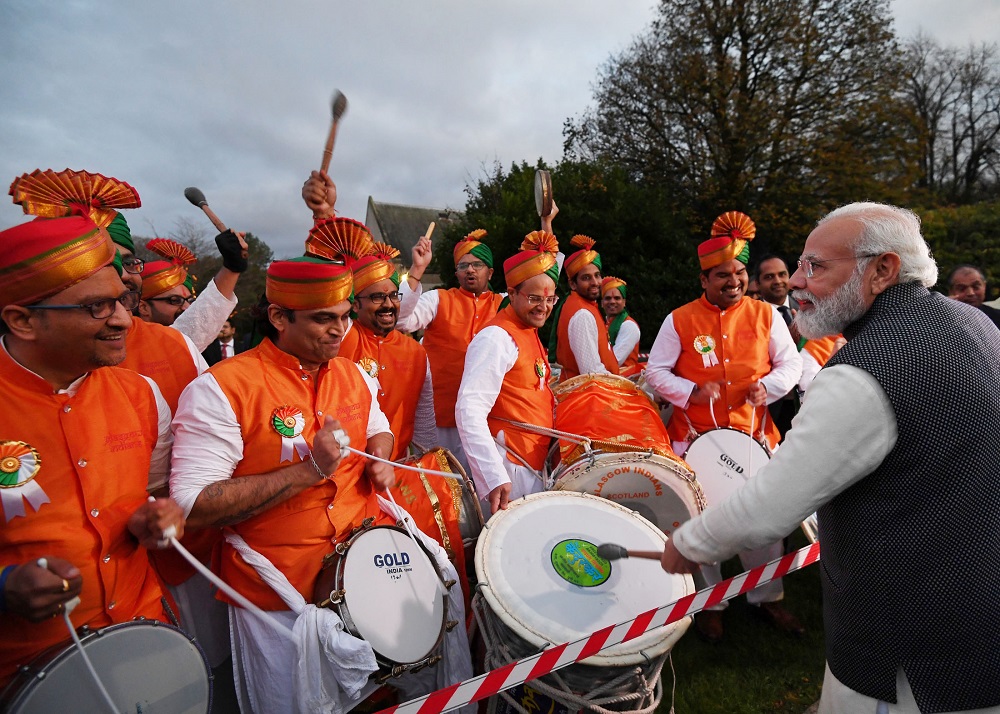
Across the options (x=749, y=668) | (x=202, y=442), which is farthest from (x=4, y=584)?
(x=749, y=668)

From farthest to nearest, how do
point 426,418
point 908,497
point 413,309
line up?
point 413,309
point 426,418
point 908,497

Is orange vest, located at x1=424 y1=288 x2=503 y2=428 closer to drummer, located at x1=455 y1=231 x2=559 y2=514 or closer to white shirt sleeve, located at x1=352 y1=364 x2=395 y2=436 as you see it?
drummer, located at x1=455 y1=231 x2=559 y2=514

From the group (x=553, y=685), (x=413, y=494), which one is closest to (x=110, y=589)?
(x=413, y=494)

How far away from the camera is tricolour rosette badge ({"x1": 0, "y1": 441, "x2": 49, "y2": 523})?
5.70ft

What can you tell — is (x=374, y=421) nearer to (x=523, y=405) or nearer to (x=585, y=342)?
(x=523, y=405)

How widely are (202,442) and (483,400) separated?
1.55 m

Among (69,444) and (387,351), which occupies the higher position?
(387,351)

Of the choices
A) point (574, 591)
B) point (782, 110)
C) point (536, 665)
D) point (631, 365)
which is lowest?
point (536, 665)

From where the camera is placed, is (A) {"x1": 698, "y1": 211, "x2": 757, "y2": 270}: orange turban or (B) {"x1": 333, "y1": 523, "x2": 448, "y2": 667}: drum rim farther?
(A) {"x1": 698, "y1": 211, "x2": 757, "y2": 270}: orange turban

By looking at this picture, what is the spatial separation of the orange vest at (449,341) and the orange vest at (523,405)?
1.36m

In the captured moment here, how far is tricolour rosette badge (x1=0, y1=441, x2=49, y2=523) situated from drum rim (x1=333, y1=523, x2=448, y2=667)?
1010 millimetres

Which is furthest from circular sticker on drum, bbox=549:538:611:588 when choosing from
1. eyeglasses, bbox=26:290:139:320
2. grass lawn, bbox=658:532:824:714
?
eyeglasses, bbox=26:290:139:320

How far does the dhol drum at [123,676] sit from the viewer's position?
164 cm

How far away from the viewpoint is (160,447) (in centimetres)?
230
